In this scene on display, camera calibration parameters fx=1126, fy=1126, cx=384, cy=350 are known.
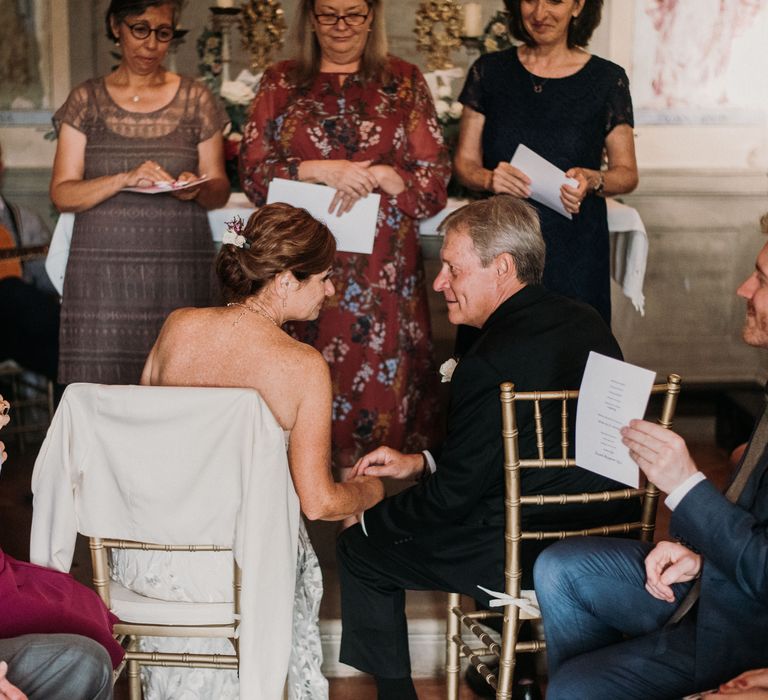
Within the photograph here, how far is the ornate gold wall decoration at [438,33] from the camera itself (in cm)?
514

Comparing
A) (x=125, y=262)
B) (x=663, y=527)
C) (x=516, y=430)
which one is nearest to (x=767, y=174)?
(x=663, y=527)

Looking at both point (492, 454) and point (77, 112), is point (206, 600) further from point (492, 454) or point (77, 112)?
point (77, 112)

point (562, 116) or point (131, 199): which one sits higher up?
point (562, 116)

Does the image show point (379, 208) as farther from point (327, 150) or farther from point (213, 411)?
point (213, 411)

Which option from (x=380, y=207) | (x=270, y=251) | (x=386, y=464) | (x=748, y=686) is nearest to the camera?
(x=748, y=686)

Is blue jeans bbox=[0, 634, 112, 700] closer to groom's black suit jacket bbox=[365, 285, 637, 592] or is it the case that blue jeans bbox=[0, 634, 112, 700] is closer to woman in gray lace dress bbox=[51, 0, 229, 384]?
groom's black suit jacket bbox=[365, 285, 637, 592]

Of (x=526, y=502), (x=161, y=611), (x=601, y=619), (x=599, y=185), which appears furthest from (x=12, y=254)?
(x=601, y=619)

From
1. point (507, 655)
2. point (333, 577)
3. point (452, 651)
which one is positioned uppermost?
point (507, 655)

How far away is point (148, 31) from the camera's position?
336 cm

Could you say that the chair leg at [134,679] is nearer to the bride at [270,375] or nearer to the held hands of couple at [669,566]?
the bride at [270,375]

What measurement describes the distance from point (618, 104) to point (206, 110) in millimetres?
1252

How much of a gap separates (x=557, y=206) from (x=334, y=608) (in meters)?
1.30

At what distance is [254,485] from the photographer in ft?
6.83

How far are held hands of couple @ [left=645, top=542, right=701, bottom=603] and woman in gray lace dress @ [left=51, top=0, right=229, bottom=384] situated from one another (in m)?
1.92
